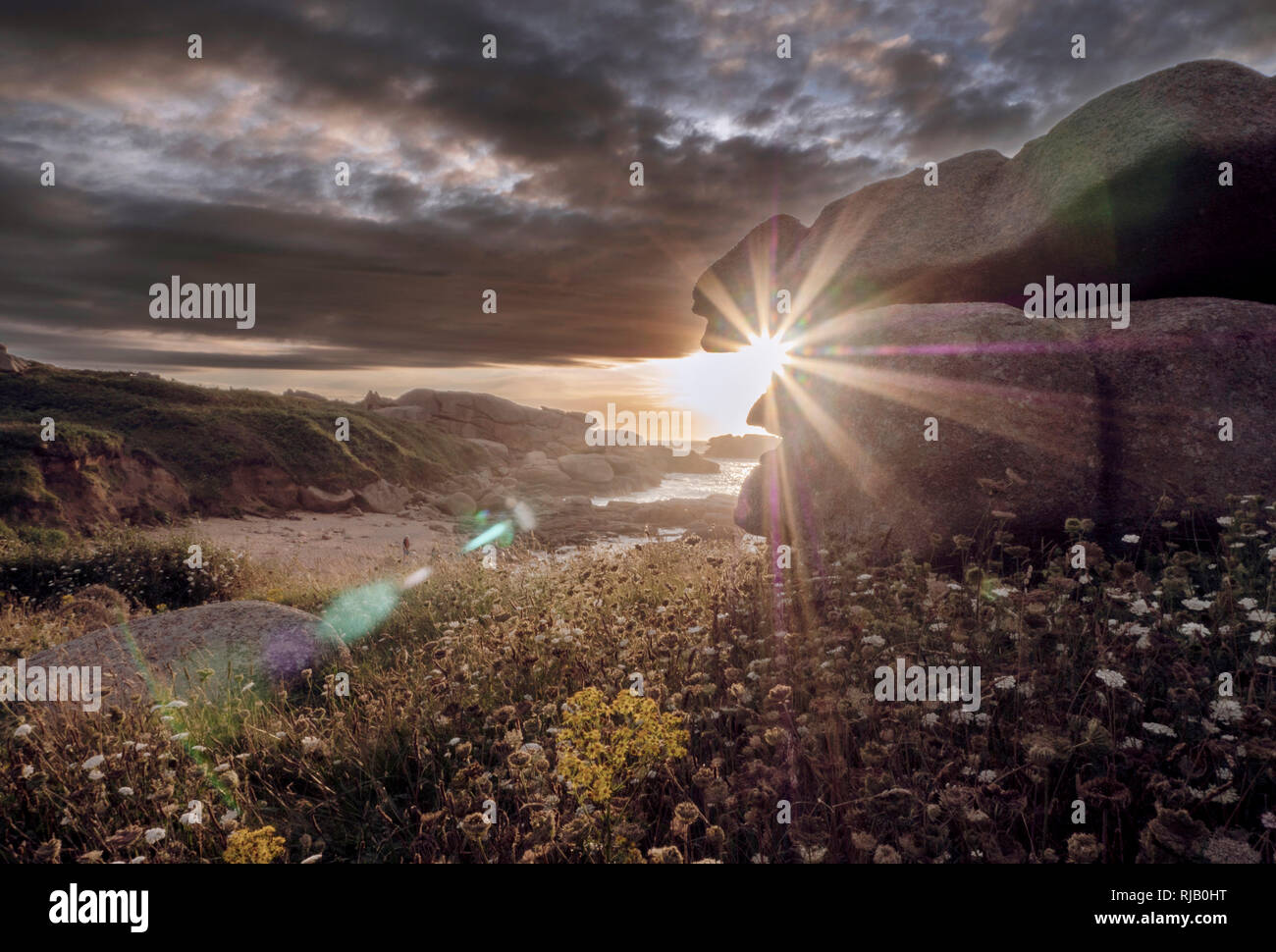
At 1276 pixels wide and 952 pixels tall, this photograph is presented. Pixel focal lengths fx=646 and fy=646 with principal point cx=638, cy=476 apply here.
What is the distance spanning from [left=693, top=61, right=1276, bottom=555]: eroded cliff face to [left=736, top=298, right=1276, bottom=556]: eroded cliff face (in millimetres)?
20

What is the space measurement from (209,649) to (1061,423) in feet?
30.1

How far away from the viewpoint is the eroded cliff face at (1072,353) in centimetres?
684

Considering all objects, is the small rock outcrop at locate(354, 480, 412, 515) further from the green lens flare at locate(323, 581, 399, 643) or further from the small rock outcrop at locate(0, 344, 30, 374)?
the green lens flare at locate(323, 581, 399, 643)

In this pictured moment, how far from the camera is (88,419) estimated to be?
31.7 m

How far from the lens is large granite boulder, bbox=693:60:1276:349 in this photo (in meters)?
7.28

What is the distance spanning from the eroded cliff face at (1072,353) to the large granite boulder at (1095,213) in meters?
0.02

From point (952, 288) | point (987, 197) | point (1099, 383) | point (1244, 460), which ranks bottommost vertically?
point (1244, 460)

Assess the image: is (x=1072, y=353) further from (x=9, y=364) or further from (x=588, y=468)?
(x=9, y=364)

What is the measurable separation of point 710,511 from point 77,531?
2829 cm

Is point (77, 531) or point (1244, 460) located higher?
point (1244, 460)

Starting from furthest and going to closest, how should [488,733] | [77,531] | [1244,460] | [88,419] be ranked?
1. [88,419]
2. [77,531]
3. [1244,460]
4. [488,733]

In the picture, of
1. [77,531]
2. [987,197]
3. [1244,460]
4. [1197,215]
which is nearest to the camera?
[1244,460]
